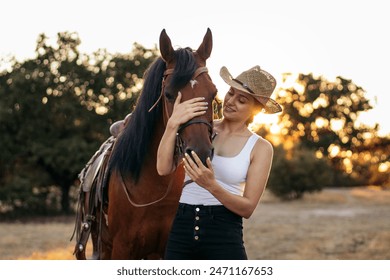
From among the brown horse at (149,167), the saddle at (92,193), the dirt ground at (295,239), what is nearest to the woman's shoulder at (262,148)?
the brown horse at (149,167)

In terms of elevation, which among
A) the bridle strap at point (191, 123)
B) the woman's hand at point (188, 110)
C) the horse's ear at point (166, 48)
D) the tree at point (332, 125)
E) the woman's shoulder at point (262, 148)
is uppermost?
the horse's ear at point (166, 48)

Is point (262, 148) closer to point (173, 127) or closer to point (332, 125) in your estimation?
point (173, 127)

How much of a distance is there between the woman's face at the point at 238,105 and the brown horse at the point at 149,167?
0.21 metres

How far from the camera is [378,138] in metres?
49.4

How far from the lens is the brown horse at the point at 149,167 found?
3514 mm

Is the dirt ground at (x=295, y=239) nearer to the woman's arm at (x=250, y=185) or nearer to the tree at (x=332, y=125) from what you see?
the woman's arm at (x=250, y=185)

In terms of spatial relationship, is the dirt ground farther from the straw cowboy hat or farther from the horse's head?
the straw cowboy hat

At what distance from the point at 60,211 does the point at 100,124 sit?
3974 mm

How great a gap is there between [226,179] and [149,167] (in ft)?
3.81

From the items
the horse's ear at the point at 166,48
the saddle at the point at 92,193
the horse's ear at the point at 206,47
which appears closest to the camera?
the horse's ear at the point at 166,48

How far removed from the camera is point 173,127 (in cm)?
302

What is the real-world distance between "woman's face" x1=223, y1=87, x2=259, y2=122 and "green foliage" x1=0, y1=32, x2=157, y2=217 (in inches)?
676
